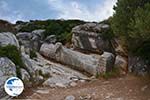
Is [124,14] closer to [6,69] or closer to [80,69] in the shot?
[6,69]

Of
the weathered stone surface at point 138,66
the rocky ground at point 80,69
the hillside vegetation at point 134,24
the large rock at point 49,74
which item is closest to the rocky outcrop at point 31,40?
the rocky ground at point 80,69

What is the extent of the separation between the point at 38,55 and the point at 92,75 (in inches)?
248

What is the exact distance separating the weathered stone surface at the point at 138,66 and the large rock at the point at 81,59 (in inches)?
71.5

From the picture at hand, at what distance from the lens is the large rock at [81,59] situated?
2066 cm

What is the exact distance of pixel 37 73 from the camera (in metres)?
19.7

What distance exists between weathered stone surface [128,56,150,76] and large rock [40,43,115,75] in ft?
5.96

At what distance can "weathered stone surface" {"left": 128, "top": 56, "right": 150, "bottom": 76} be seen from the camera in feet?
58.0

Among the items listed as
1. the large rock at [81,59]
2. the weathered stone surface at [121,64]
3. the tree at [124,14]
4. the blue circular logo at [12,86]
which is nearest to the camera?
the blue circular logo at [12,86]

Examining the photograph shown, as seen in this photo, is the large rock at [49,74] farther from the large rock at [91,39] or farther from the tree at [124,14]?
the tree at [124,14]

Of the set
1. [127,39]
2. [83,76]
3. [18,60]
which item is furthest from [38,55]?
[127,39]

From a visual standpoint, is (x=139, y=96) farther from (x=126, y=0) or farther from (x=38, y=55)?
(x=38, y=55)

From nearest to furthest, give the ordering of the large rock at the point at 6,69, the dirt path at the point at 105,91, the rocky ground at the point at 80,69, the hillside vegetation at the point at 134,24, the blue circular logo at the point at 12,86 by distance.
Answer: the hillside vegetation at the point at 134,24 → the blue circular logo at the point at 12,86 → the dirt path at the point at 105,91 → the rocky ground at the point at 80,69 → the large rock at the point at 6,69

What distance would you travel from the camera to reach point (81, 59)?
2292cm

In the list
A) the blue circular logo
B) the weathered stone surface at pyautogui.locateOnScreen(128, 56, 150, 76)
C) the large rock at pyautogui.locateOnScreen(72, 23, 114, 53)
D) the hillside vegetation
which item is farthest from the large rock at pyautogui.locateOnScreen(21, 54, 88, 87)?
the hillside vegetation
